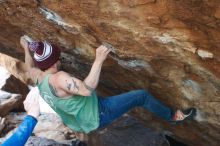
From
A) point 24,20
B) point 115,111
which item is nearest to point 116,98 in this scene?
point 115,111

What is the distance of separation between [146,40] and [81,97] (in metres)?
1.23

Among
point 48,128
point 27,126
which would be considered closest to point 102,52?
point 27,126

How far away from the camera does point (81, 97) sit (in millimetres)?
5441

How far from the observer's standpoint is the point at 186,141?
776 cm

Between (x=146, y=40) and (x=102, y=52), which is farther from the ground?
(x=146, y=40)

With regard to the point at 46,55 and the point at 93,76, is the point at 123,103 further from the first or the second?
the point at 46,55

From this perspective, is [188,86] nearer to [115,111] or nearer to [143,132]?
[115,111]

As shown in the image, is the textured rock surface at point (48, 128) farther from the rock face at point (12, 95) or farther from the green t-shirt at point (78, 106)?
the green t-shirt at point (78, 106)

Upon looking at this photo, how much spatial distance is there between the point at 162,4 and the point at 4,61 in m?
10.1

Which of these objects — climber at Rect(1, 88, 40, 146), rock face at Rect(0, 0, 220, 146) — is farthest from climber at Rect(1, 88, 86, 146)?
rock face at Rect(0, 0, 220, 146)

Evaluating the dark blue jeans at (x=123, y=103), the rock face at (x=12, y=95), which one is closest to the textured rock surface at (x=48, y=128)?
the rock face at (x=12, y=95)

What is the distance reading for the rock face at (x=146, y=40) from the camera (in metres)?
4.25

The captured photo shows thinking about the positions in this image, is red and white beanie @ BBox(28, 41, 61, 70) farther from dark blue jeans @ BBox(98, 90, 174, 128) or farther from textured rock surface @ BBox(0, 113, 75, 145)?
textured rock surface @ BBox(0, 113, 75, 145)

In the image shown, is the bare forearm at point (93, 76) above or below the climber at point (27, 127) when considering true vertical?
above
